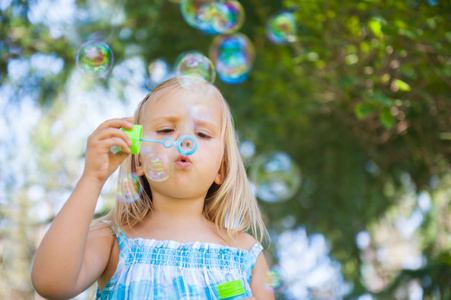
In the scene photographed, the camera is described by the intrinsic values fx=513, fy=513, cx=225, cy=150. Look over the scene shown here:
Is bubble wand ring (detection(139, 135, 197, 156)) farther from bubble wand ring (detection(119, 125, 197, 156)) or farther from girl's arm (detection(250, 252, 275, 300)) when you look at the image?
girl's arm (detection(250, 252, 275, 300))

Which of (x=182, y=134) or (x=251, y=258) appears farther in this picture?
(x=251, y=258)

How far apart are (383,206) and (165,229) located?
A: 3996mm

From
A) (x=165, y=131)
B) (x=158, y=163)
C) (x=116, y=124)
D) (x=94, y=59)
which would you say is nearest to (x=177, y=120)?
(x=165, y=131)

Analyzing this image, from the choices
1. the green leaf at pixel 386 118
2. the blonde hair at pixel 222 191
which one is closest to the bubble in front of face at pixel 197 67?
the blonde hair at pixel 222 191

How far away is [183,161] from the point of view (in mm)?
1733

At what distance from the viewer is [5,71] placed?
3.54 metres

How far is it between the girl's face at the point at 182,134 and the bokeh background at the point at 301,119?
1.14m

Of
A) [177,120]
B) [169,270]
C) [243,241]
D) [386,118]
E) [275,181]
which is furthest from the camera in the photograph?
[275,181]

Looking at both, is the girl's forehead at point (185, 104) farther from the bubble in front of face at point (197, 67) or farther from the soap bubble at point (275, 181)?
the soap bubble at point (275, 181)

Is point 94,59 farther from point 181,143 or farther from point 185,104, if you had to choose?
point 181,143

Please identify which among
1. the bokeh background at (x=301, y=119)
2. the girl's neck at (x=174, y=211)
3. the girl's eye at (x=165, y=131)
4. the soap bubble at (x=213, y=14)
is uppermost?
the girl's eye at (x=165, y=131)

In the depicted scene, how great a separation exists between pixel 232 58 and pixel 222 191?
5.51ft

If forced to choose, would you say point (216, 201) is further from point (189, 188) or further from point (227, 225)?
point (189, 188)

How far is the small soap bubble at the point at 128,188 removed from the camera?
76.4 inches
